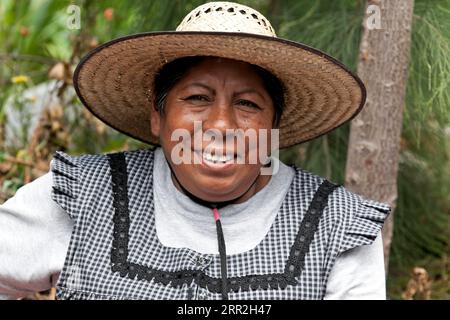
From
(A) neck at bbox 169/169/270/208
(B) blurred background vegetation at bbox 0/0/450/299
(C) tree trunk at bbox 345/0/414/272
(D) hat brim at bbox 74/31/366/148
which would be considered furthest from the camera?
(B) blurred background vegetation at bbox 0/0/450/299

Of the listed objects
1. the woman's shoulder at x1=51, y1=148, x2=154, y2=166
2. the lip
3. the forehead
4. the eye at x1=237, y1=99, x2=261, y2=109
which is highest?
the forehead

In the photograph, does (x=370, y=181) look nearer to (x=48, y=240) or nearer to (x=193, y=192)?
(x=193, y=192)

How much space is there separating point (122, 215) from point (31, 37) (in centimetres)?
220

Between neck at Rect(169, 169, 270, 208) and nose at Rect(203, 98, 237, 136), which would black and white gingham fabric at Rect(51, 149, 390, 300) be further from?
nose at Rect(203, 98, 237, 136)

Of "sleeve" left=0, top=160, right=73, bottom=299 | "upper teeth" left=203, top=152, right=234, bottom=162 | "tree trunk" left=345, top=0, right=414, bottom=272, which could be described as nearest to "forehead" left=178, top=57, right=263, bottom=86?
"upper teeth" left=203, top=152, right=234, bottom=162

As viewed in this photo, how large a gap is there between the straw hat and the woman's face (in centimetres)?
4

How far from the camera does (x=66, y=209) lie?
1609mm

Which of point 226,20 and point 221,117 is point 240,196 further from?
point 226,20

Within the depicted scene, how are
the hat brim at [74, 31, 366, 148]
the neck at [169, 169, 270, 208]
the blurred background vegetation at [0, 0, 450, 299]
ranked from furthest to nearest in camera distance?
the blurred background vegetation at [0, 0, 450, 299] → the neck at [169, 169, 270, 208] → the hat brim at [74, 31, 366, 148]

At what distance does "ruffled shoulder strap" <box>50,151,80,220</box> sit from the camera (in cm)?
161

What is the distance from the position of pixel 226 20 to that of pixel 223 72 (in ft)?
0.33

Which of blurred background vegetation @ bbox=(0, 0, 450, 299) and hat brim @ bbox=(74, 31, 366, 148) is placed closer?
hat brim @ bbox=(74, 31, 366, 148)

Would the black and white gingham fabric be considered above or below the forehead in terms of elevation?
below

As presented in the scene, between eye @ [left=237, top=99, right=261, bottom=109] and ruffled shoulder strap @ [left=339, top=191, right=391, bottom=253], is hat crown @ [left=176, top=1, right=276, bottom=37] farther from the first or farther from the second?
ruffled shoulder strap @ [left=339, top=191, right=391, bottom=253]
